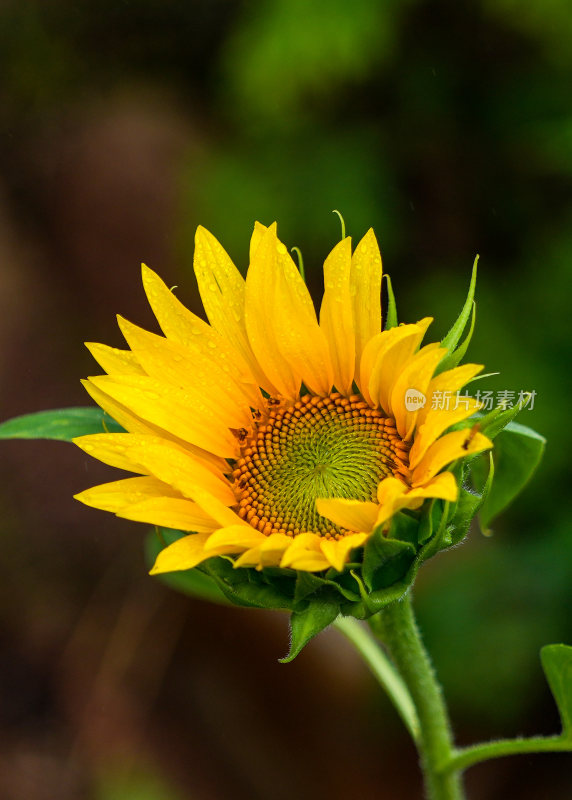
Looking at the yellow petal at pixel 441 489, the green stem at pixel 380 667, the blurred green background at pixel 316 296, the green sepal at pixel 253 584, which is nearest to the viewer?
the yellow petal at pixel 441 489

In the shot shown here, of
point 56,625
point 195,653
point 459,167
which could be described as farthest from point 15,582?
point 459,167

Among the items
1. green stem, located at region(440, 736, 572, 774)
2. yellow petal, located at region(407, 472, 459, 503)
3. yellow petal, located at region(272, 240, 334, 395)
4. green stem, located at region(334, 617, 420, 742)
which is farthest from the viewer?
green stem, located at region(334, 617, 420, 742)

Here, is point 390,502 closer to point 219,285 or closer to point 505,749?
point 219,285

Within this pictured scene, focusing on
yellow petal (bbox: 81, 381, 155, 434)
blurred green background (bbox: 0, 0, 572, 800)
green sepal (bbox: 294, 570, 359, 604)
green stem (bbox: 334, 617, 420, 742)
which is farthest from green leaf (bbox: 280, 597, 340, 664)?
blurred green background (bbox: 0, 0, 572, 800)

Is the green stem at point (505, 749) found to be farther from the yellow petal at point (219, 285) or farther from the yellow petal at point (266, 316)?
the yellow petal at point (219, 285)

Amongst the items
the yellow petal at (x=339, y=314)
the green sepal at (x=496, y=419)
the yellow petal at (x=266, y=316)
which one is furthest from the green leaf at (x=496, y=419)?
the yellow petal at (x=266, y=316)

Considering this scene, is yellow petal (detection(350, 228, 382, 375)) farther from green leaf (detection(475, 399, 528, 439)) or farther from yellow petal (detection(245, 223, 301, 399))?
green leaf (detection(475, 399, 528, 439))
